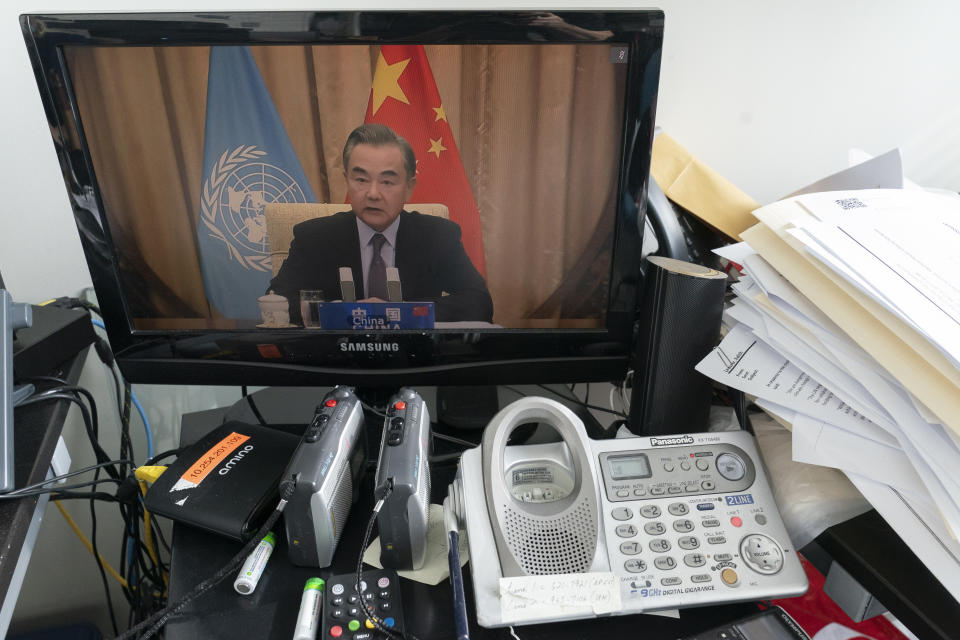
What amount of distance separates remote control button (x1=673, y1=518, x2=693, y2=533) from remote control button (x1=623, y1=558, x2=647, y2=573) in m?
0.05

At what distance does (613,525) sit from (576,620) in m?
0.09

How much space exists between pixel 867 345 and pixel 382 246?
1.59 ft

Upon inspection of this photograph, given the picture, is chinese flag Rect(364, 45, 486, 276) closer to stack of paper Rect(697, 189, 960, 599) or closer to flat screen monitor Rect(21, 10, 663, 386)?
flat screen monitor Rect(21, 10, 663, 386)

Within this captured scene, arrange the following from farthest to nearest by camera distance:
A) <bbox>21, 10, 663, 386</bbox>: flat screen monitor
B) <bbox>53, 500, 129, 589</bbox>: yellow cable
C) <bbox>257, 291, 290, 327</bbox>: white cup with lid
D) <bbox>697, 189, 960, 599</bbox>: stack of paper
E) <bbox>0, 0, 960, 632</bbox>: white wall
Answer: <bbox>53, 500, 129, 589</bbox>: yellow cable, <bbox>0, 0, 960, 632</bbox>: white wall, <bbox>257, 291, 290, 327</bbox>: white cup with lid, <bbox>21, 10, 663, 386</bbox>: flat screen monitor, <bbox>697, 189, 960, 599</bbox>: stack of paper

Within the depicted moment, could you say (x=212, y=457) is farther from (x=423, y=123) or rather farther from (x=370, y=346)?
(x=423, y=123)

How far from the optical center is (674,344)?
26.3 inches

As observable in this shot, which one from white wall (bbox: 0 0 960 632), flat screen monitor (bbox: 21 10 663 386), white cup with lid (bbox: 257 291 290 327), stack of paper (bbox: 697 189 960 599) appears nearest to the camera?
stack of paper (bbox: 697 189 960 599)

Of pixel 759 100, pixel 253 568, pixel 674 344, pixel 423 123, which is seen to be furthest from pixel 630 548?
pixel 759 100

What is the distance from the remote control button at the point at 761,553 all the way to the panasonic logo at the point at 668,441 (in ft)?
0.35

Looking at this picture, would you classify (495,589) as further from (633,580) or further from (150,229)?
(150,229)

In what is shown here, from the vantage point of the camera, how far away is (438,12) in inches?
23.7

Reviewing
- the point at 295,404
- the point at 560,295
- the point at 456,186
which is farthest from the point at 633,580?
the point at 295,404

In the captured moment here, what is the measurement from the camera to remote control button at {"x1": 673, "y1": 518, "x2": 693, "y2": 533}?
22.8 inches

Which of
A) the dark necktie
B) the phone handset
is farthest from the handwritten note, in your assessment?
the dark necktie
